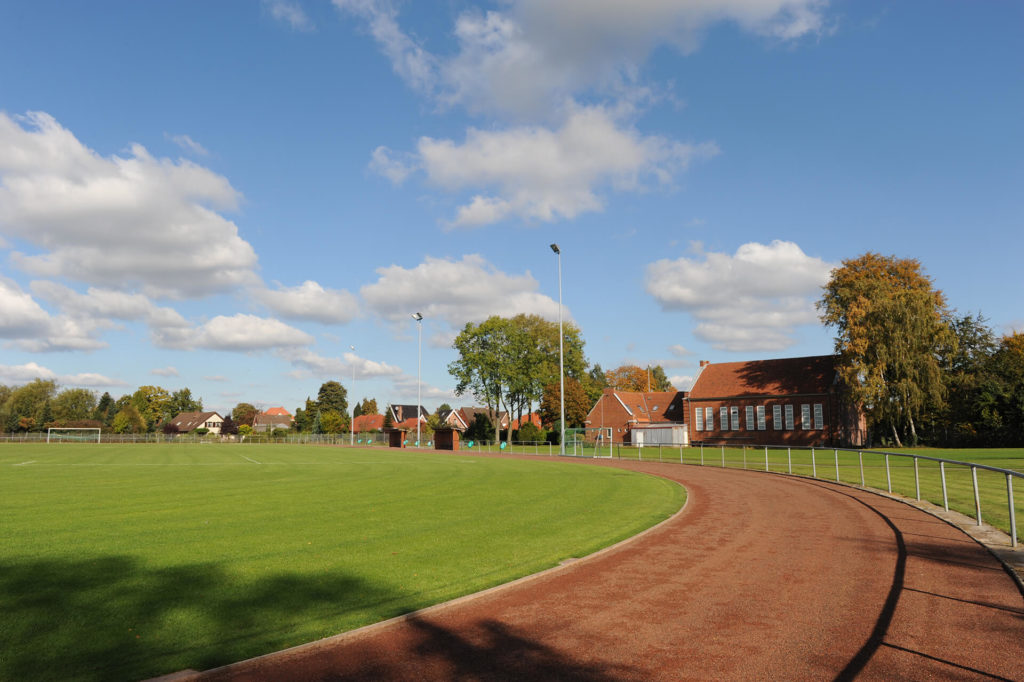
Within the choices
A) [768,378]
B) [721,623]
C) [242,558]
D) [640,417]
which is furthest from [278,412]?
[721,623]

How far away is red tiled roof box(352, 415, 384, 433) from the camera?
129m

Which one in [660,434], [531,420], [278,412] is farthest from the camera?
[278,412]

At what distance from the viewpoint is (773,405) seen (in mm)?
62219

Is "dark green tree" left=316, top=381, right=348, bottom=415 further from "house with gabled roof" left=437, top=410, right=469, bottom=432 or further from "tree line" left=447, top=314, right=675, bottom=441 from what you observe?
"tree line" left=447, top=314, right=675, bottom=441

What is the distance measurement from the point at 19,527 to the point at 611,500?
13.4m

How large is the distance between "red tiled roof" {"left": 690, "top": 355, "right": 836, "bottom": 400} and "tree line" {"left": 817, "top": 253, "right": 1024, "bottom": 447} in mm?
2942

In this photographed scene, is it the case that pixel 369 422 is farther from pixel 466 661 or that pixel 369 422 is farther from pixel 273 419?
pixel 466 661

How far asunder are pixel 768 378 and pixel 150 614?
65363 mm

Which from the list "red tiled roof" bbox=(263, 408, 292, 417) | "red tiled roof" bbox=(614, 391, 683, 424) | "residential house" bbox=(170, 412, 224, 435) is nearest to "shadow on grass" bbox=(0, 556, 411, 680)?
"red tiled roof" bbox=(614, 391, 683, 424)

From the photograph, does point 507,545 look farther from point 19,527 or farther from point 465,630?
point 19,527

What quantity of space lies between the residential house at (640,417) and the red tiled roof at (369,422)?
213 ft

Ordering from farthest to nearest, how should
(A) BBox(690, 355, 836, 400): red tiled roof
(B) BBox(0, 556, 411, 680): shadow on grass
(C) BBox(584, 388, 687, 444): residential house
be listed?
(C) BBox(584, 388, 687, 444): residential house
(A) BBox(690, 355, 836, 400): red tiled roof
(B) BBox(0, 556, 411, 680): shadow on grass

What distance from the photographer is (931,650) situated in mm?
5688

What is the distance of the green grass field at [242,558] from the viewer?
596cm
